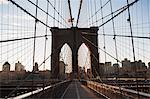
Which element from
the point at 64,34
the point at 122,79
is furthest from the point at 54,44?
the point at 122,79

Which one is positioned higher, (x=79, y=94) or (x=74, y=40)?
(x=74, y=40)

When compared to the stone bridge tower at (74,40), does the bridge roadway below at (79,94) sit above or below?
below

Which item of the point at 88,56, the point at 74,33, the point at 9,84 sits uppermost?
the point at 74,33

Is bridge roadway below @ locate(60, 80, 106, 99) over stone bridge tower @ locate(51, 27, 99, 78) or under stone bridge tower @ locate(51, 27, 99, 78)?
under

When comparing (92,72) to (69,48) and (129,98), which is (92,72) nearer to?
(69,48)

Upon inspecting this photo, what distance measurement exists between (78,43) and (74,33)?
309cm

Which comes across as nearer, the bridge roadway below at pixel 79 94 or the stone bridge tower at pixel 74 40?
the bridge roadway below at pixel 79 94

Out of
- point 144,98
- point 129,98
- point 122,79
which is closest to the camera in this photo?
point 144,98

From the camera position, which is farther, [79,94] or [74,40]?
[74,40]

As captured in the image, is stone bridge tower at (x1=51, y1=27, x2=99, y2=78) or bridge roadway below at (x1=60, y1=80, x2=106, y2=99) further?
stone bridge tower at (x1=51, y1=27, x2=99, y2=78)

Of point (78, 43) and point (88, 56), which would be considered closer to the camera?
point (88, 56)

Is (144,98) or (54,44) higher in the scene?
(54,44)

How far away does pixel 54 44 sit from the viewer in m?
34.5

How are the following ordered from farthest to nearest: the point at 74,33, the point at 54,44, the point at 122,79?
the point at 54,44 < the point at 74,33 < the point at 122,79
